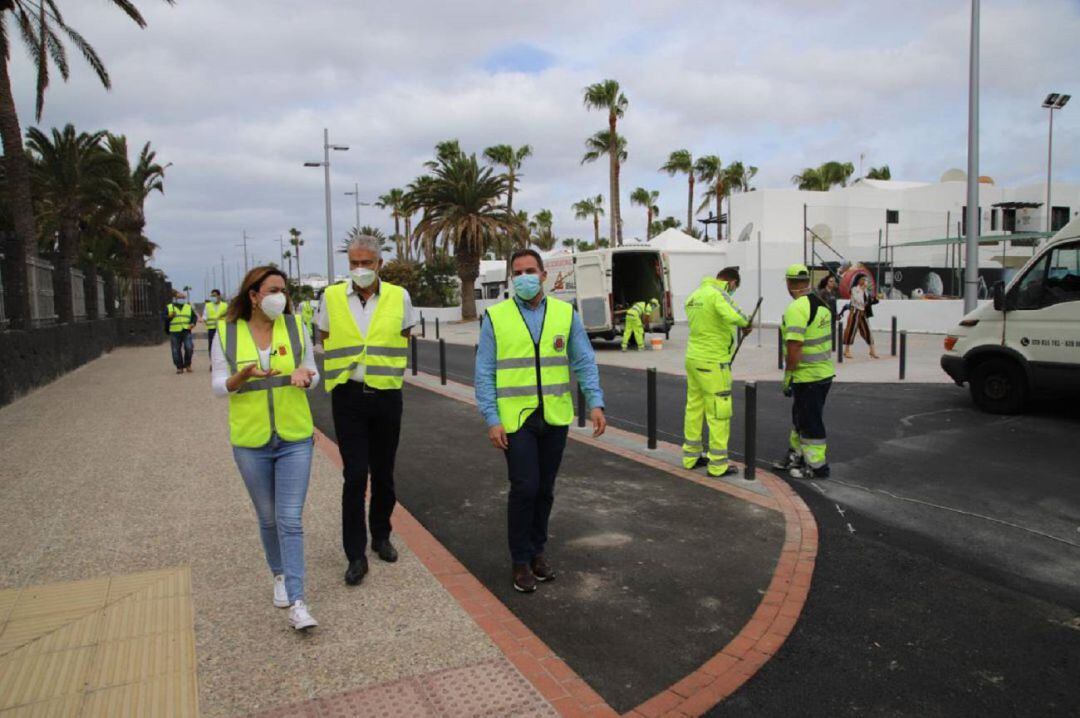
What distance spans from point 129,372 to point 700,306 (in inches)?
577

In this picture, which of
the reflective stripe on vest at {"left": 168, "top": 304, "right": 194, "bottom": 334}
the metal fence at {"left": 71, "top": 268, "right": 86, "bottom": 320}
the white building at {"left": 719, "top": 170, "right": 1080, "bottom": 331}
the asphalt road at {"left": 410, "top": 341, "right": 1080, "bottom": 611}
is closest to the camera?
the asphalt road at {"left": 410, "top": 341, "right": 1080, "bottom": 611}

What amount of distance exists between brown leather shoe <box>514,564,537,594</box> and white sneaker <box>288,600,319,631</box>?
114 centimetres

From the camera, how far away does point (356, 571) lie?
173 inches

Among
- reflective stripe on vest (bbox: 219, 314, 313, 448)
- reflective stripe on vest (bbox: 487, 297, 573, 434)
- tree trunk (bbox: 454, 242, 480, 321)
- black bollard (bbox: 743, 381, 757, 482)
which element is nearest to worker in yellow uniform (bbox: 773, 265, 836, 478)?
black bollard (bbox: 743, 381, 757, 482)

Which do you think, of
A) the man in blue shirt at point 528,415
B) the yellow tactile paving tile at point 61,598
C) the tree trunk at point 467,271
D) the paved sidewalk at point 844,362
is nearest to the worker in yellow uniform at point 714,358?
the man in blue shirt at point 528,415

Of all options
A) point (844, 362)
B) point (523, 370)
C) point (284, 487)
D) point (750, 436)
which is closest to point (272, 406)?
point (284, 487)

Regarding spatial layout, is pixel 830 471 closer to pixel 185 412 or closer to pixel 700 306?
pixel 700 306

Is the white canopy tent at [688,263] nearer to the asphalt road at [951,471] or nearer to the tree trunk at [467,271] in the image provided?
the tree trunk at [467,271]

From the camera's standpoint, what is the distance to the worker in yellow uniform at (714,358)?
21.6ft

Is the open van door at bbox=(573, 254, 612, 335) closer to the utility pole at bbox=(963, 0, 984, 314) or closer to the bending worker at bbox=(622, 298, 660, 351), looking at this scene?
the bending worker at bbox=(622, 298, 660, 351)

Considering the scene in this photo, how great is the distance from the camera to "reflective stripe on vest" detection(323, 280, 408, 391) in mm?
4273

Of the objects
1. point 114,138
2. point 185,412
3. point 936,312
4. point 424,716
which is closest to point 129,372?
point 185,412

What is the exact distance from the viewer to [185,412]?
10.8 m

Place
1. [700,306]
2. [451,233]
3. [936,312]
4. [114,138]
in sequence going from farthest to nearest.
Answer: [451,233]
[114,138]
[936,312]
[700,306]
